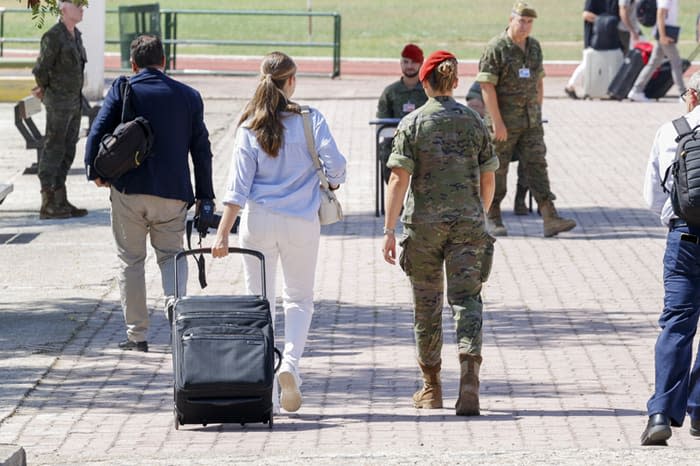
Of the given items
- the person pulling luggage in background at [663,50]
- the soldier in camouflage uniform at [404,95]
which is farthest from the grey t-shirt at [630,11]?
the soldier in camouflage uniform at [404,95]

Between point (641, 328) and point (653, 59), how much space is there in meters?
14.1

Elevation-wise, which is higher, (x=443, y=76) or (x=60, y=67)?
(x=443, y=76)

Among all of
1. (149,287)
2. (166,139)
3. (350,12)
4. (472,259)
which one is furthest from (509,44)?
(350,12)

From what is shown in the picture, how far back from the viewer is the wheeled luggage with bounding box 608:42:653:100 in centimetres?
2348

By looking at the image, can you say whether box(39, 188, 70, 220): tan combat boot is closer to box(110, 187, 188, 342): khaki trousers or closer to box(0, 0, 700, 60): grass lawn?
box(110, 187, 188, 342): khaki trousers

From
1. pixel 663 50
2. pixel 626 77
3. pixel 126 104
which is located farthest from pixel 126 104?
pixel 626 77

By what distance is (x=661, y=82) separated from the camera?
23.8 m

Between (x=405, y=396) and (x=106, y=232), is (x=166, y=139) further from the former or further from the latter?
(x=106, y=232)

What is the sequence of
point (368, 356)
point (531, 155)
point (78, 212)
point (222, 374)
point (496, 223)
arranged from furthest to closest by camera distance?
point (78, 212) < point (496, 223) < point (531, 155) < point (368, 356) < point (222, 374)

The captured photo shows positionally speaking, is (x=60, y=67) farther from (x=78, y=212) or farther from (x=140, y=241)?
(x=140, y=241)

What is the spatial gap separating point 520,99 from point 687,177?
20.1ft

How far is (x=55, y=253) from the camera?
12406 millimetres

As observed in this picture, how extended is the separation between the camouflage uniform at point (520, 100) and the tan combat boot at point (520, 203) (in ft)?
3.33

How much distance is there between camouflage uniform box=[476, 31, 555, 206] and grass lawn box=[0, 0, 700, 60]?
63.4 feet
